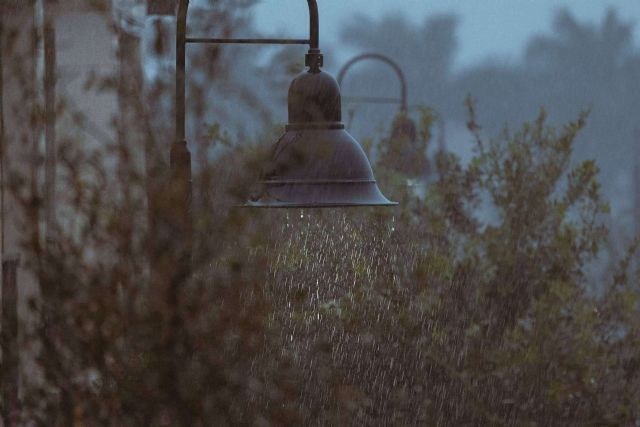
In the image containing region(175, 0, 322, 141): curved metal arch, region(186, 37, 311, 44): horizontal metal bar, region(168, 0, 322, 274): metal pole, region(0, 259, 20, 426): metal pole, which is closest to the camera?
region(168, 0, 322, 274): metal pole

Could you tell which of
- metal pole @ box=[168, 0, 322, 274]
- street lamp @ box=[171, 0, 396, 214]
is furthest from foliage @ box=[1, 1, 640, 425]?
street lamp @ box=[171, 0, 396, 214]

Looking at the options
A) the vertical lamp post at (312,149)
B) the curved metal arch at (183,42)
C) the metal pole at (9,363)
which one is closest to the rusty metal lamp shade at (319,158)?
the vertical lamp post at (312,149)

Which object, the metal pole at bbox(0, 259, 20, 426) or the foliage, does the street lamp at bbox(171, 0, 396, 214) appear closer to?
the foliage

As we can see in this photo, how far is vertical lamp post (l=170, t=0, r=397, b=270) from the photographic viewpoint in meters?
4.34

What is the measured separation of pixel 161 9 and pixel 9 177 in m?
1.93

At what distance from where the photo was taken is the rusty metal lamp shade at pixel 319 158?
4441mm

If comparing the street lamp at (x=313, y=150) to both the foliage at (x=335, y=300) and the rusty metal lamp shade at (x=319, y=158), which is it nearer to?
the rusty metal lamp shade at (x=319, y=158)

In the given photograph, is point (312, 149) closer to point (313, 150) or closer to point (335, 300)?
point (313, 150)

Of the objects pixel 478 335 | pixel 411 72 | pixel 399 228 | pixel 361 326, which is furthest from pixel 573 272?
pixel 411 72

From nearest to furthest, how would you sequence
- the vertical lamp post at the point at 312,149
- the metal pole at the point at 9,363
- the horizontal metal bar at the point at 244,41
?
the metal pole at the point at 9,363 → the horizontal metal bar at the point at 244,41 → the vertical lamp post at the point at 312,149

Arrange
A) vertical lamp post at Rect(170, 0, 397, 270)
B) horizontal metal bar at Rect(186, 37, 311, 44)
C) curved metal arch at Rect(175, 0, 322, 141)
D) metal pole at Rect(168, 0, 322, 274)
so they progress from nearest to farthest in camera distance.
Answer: metal pole at Rect(168, 0, 322, 274), horizontal metal bar at Rect(186, 37, 311, 44), curved metal arch at Rect(175, 0, 322, 141), vertical lamp post at Rect(170, 0, 397, 270)

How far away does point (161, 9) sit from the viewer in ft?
17.2

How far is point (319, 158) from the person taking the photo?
14.9 ft

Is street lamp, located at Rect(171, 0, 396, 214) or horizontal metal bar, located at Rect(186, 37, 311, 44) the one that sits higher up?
horizontal metal bar, located at Rect(186, 37, 311, 44)
